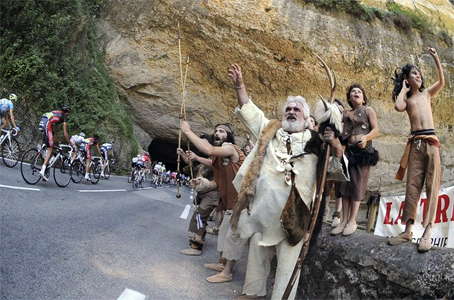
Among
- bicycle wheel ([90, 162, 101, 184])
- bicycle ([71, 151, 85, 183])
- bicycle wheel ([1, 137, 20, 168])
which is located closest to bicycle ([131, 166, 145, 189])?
bicycle wheel ([90, 162, 101, 184])

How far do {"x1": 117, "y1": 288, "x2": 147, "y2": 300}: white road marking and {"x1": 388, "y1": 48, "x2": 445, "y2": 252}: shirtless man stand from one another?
1.96m

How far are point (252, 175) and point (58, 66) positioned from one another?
51.5 feet

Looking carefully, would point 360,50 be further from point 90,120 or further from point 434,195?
point 434,195

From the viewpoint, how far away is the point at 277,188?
3.12 meters

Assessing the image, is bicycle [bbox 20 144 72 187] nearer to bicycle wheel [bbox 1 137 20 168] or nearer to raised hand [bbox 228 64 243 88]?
bicycle wheel [bbox 1 137 20 168]

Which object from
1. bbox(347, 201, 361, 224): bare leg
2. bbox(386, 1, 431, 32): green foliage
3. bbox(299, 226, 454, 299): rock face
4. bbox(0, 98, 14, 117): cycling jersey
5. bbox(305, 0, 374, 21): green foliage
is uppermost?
bbox(386, 1, 431, 32): green foliage

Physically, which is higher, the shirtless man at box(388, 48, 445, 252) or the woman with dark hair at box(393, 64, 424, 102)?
the woman with dark hair at box(393, 64, 424, 102)

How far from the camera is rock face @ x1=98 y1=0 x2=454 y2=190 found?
19844mm

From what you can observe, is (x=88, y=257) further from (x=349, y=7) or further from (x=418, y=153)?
(x=349, y=7)

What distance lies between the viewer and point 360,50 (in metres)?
20.7

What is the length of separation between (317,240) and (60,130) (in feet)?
45.5

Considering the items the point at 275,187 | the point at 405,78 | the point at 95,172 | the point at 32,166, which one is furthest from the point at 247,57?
the point at 275,187

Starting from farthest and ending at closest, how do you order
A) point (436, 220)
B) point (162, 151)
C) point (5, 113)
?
point (162, 151) < point (5, 113) < point (436, 220)

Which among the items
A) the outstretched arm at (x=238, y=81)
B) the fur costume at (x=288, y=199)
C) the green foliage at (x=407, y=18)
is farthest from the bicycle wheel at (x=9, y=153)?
the green foliage at (x=407, y=18)
